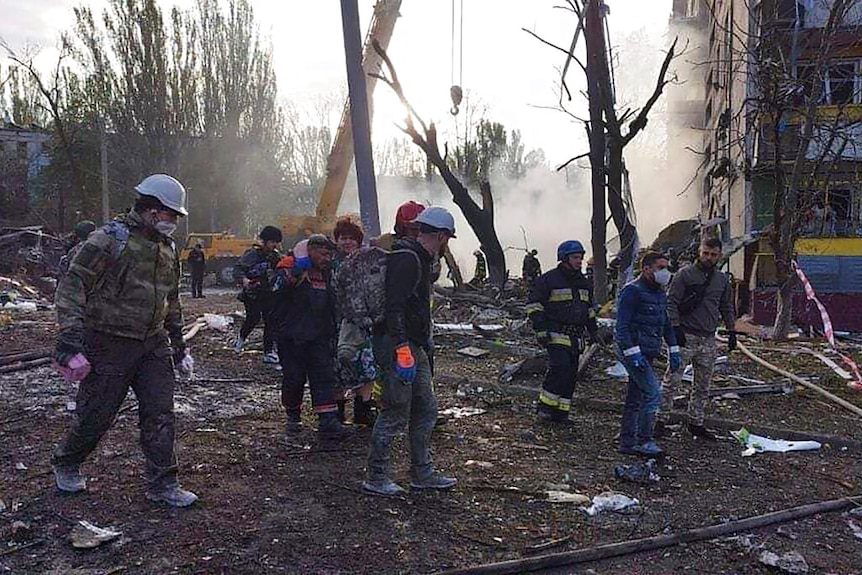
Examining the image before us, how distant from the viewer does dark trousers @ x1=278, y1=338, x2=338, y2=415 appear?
19.8 ft

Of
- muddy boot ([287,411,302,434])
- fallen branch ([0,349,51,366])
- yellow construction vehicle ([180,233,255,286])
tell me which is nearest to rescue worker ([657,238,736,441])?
muddy boot ([287,411,302,434])

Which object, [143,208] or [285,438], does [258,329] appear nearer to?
[285,438]

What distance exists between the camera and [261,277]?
6.82 m

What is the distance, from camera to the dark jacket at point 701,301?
6.31m

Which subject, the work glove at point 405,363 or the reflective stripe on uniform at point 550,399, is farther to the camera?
the reflective stripe on uniform at point 550,399

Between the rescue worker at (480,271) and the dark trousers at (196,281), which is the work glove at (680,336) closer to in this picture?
the rescue worker at (480,271)

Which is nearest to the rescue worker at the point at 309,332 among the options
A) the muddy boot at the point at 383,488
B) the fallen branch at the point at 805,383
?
the muddy boot at the point at 383,488

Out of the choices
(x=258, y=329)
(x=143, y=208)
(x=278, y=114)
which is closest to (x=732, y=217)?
(x=258, y=329)

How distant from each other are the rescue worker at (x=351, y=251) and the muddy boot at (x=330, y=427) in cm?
42

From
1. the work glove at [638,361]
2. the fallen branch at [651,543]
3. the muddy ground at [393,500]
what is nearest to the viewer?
the fallen branch at [651,543]

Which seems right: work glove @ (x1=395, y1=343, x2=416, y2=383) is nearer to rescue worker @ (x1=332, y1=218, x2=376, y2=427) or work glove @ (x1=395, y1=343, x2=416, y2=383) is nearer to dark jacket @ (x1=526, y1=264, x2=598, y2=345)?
rescue worker @ (x1=332, y1=218, x2=376, y2=427)

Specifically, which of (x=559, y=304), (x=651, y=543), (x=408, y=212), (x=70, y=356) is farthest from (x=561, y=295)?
(x=70, y=356)

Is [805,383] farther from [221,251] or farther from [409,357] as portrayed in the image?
[221,251]

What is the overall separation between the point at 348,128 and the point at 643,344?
50.5 feet
